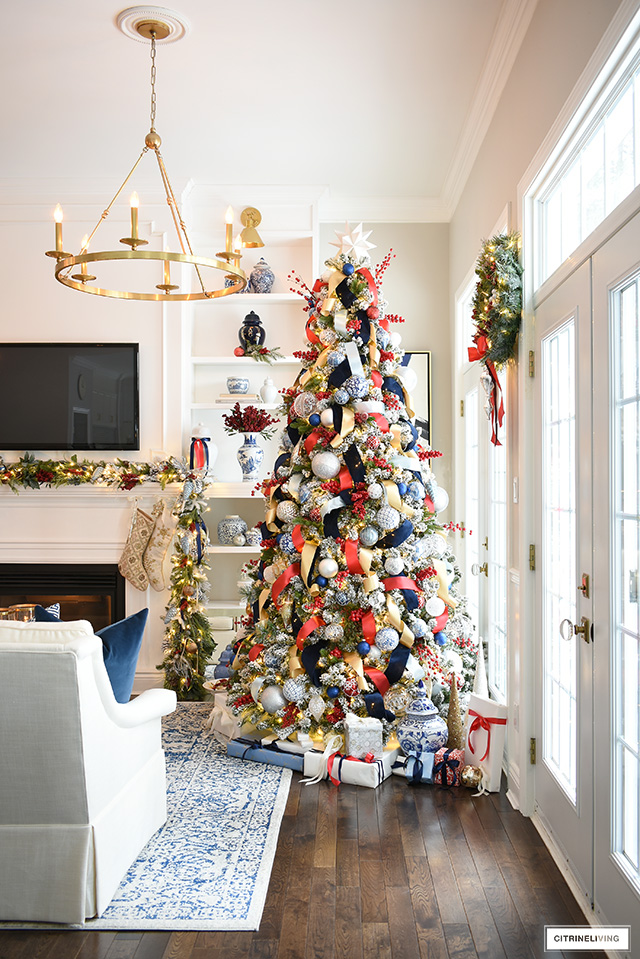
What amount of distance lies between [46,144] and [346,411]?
100 inches

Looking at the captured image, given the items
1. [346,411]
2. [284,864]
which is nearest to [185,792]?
[284,864]

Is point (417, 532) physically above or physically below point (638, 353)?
below

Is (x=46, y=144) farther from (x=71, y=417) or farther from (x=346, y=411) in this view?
(x=346, y=411)

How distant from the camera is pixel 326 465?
3.61 metres

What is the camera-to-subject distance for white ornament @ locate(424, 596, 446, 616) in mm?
3705

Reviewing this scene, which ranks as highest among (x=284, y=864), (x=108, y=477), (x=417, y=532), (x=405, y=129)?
(x=405, y=129)

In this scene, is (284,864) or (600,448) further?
(284,864)

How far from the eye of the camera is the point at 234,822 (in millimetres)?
3027

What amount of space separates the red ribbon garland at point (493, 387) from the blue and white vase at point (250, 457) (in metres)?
1.97

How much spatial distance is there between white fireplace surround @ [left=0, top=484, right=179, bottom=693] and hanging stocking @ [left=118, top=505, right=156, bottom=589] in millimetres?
96

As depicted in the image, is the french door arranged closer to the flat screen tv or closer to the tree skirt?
the tree skirt

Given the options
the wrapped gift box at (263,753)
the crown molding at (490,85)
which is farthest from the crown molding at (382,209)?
the wrapped gift box at (263,753)

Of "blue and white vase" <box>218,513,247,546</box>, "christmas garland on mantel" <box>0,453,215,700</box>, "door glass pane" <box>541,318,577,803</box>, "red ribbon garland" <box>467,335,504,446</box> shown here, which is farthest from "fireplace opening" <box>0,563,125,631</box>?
"door glass pane" <box>541,318,577,803</box>

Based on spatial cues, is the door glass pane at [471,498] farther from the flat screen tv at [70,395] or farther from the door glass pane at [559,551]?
the flat screen tv at [70,395]
